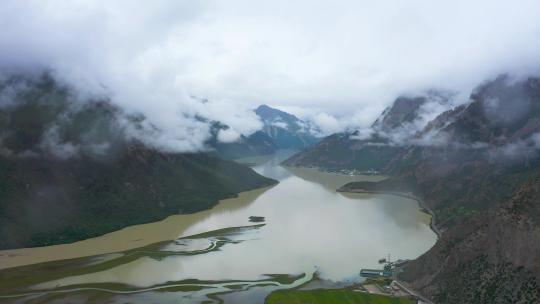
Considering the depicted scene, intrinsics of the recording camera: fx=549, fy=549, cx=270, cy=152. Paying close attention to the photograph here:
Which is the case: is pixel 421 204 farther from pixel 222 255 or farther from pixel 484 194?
pixel 222 255

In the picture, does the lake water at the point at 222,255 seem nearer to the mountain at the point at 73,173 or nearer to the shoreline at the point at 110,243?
the shoreline at the point at 110,243

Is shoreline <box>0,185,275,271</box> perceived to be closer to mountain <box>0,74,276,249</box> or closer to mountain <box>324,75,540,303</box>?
mountain <box>0,74,276,249</box>

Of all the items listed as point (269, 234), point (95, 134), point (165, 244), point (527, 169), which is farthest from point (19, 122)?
point (527, 169)

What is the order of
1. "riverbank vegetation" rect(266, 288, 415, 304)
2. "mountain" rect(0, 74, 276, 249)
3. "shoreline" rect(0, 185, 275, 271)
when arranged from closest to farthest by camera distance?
"riverbank vegetation" rect(266, 288, 415, 304)
"shoreline" rect(0, 185, 275, 271)
"mountain" rect(0, 74, 276, 249)

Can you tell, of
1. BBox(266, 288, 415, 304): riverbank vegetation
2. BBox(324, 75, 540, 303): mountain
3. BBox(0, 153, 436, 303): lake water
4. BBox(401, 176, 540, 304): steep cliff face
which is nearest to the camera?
BBox(401, 176, 540, 304): steep cliff face

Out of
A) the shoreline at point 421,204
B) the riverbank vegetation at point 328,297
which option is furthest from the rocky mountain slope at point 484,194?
the riverbank vegetation at point 328,297

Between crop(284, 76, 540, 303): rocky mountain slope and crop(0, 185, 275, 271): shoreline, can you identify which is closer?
crop(284, 76, 540, 303): rocky mountain slope

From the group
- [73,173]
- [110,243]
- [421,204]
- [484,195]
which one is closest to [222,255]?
[110,243]

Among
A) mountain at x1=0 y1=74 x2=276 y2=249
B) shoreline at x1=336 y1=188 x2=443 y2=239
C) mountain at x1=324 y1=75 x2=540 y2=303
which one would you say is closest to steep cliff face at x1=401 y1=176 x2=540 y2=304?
mountain at x1=324 y1=75 x2=540 y2=303
